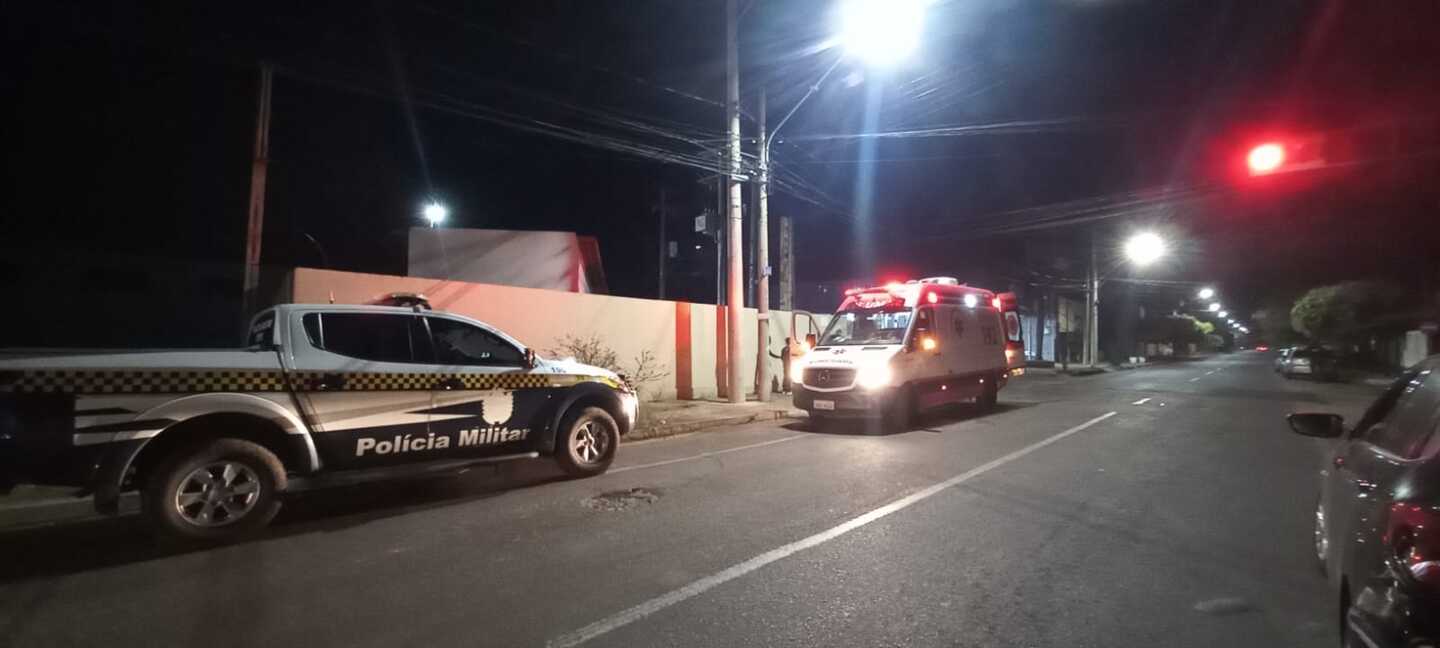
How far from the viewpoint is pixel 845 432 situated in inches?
451

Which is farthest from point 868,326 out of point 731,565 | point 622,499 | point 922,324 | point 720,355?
point 731,565

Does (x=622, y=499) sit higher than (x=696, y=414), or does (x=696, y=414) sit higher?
(x=696, y=414)

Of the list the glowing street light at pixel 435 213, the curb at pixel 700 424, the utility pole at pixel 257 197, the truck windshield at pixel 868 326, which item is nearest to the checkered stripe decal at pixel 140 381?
the utility pole at pixel 257 197

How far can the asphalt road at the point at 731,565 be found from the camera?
379 centimetres

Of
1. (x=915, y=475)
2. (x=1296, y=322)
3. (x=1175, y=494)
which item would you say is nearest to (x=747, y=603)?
(x=915, y=475)

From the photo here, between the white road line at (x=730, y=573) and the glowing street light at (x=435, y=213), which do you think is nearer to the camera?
the white road line at (x=730, y=573)

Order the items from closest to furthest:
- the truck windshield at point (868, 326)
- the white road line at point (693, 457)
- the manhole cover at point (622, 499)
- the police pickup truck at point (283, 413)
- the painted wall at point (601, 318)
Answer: the police pickup truck at point (283, 413) < the manhole cover at point (622, 499) < the white road line at point (693, 457) < the painted wall at point (601, 318) < the truck windshield at point (868, 326)

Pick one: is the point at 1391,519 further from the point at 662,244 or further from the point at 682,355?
the point at 662,244

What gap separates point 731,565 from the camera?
4785mm

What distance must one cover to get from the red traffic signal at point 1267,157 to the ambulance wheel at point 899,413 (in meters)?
5.72

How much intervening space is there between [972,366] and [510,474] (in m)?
9.33

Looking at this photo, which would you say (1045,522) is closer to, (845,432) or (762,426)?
(845,432)

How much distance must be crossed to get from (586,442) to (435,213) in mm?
14953

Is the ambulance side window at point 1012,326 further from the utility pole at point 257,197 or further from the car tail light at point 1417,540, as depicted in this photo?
the car tail light at point 1417,540
